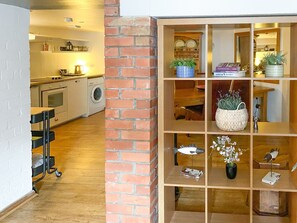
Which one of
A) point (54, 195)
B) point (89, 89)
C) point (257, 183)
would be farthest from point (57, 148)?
point (257, 183)

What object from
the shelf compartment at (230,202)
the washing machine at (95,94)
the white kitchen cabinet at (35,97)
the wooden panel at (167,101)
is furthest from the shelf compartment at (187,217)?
the washing machine at (95,94)

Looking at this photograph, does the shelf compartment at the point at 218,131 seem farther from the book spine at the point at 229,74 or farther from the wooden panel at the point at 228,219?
the wooden panel at the point at 228,219

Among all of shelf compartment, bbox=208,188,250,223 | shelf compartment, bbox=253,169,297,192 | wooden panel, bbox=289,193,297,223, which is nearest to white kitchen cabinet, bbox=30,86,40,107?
shelf compartment, bbox=208,188,250,223

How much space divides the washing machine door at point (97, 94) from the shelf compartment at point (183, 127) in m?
6.86

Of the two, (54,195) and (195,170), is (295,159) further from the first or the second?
(54,195)

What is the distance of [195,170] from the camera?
126 inches

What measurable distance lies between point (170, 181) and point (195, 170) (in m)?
0.26

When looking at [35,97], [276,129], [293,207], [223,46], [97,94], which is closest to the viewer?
[276,129]

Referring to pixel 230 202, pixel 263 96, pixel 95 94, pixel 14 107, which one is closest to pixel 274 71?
pixel 230 202

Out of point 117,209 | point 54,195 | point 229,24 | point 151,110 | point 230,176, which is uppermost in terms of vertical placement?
point 229,24

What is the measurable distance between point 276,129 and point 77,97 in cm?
663

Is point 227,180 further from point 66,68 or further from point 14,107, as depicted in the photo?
point 66,68

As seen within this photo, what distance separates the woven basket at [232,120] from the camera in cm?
286

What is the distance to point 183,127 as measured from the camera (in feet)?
10.0
